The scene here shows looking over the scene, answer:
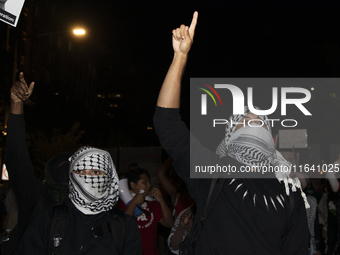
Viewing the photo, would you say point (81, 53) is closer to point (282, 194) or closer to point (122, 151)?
point (122, 151)

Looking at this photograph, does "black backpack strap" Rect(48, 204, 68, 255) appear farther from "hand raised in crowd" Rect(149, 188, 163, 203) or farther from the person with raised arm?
"hand raised in crowd" Rect(149, 188, 163, 203)

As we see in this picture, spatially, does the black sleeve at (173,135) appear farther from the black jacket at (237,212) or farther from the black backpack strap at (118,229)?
the black backpack strap at (118,229)

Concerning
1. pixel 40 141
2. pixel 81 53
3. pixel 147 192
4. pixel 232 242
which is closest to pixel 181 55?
pixel 232 242

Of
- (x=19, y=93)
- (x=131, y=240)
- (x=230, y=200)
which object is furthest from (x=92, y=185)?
(x=230, y=200)

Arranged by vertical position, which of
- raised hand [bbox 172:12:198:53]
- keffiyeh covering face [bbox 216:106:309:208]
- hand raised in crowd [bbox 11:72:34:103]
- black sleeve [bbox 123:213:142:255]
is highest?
raised hand [bbox 172:12:198:53]

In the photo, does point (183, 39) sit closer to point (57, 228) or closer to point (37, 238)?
point (57, 228)

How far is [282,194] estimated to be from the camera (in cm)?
275

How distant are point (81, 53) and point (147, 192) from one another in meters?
85.0

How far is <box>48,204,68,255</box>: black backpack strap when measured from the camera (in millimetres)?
2941

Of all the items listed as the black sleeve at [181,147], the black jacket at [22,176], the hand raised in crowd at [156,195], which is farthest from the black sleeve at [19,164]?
the hand raised in crowd at [156,195]

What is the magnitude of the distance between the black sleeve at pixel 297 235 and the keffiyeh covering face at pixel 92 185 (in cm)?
152

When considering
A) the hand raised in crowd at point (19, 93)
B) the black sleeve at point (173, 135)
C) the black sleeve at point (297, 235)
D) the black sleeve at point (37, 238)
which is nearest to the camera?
the black sleeve at point (173, 135)

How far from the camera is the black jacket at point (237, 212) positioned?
2494 millimetres

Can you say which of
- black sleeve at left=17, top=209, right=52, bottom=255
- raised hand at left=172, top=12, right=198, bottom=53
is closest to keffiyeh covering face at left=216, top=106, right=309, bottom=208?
raised hand at left=172, top=12, right=198, bottom=53
